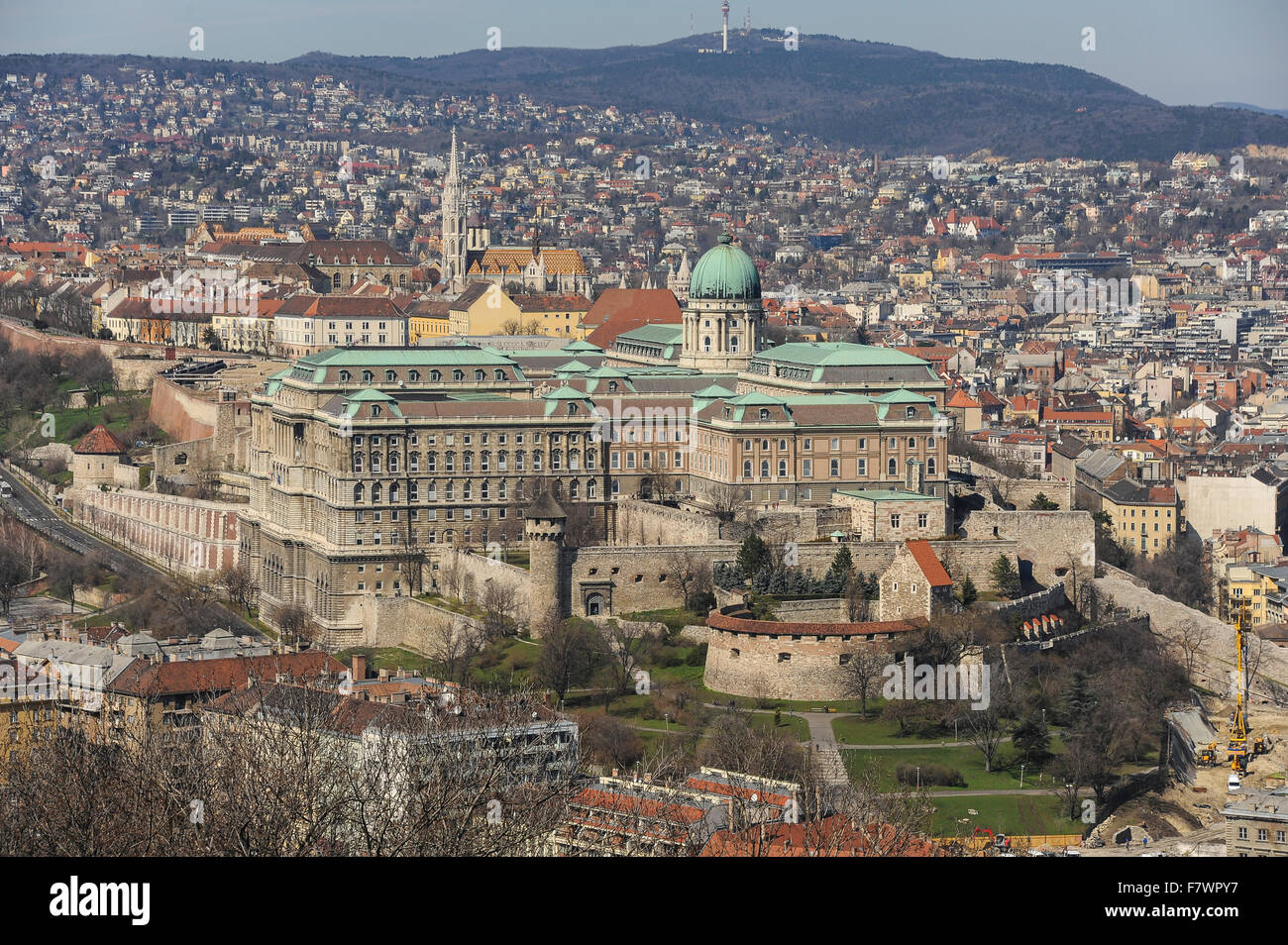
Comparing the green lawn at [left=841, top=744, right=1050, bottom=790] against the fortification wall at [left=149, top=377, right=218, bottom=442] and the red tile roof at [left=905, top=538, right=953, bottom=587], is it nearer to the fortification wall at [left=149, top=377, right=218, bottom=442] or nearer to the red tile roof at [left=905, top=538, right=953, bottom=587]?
the red tile roof at [left=905, top=538, right=953, bottom=587]

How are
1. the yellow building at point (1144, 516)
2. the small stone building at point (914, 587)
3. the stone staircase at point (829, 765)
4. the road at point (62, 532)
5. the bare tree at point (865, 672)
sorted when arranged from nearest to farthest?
the stone staircase at point (829, 765), the bare tree at point (865, 672), the small stone building at point (914, 587), the road at point (62, 532), the yellow building at point (1144, 516)

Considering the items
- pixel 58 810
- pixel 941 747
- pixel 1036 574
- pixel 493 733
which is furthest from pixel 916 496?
pixel 58 810

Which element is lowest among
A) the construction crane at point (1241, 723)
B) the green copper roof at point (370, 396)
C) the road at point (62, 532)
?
the road at point (62, 532)

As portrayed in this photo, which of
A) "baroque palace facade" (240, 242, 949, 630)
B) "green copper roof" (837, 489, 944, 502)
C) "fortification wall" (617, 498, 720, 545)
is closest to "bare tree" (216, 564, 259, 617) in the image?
"baroque palace facade" (240, 242, 949, 630)

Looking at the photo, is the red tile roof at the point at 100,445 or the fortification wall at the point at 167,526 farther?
the red tile roof at the point at 100,445

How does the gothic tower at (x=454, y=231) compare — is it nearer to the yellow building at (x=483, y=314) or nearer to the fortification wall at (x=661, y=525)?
the yellow building at (x=483, y=314)

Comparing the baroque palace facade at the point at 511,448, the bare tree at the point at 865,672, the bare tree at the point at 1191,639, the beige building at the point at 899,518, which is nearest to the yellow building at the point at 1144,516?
the baroque palace facade at the point at 511,448
